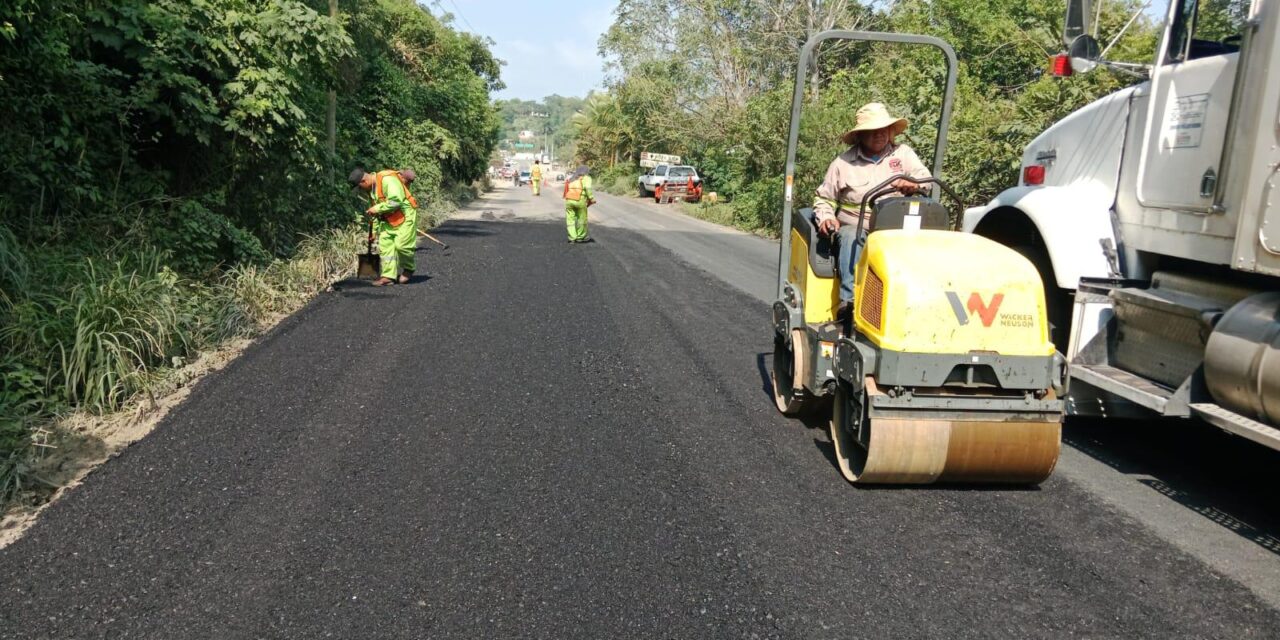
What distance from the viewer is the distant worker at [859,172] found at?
533 centimetres

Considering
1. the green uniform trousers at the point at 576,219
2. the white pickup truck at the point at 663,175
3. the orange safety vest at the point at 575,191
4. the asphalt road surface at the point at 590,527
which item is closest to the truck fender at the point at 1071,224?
the asphalt road surface at the point at 590,527

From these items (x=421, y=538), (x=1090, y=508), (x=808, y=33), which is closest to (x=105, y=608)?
(x=421, y=538)

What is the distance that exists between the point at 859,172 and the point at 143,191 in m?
6.57

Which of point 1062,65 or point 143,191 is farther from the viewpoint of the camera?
point 143,191

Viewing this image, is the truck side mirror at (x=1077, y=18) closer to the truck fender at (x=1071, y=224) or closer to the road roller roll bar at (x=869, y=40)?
the road roller roll bar at (x=869, y=40)

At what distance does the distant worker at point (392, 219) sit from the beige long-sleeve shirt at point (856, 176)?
22.5ft

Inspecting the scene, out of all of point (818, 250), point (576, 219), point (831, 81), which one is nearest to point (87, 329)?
point (818, 250)

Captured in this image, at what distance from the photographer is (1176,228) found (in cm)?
457

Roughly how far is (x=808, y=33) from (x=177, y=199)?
74.8 feet

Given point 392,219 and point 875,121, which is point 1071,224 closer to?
point 875,121

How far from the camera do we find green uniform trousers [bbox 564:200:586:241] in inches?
674

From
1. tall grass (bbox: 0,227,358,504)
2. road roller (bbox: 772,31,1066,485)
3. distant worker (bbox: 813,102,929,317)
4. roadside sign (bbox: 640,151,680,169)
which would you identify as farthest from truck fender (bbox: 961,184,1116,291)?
roadside sign (bbox: 640,151,680,169)

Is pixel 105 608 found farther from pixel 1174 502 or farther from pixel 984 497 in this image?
pixel 1174 502

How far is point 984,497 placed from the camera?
14.3 feet
